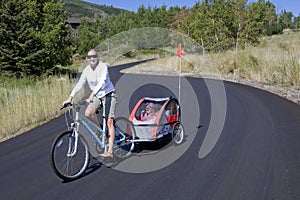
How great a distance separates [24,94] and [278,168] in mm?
8242

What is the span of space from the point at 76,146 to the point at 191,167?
177 cm

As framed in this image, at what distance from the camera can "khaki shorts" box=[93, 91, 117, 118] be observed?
5.22 metres

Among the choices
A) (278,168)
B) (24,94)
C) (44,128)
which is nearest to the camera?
(278,168)

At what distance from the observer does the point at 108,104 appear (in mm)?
5359

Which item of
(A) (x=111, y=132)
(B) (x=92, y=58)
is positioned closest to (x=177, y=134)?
(A) (x=111, y=132)

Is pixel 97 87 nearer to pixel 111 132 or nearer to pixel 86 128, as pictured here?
pixel 86 128

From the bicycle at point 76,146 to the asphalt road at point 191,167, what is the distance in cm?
18

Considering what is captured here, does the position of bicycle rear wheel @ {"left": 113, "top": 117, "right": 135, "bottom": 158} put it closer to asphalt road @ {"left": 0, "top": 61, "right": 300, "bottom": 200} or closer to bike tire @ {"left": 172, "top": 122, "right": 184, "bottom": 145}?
asphalt road @ {"left": 0, "top": 61, "right": 300, "bottom": 200}

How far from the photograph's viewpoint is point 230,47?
2708cm

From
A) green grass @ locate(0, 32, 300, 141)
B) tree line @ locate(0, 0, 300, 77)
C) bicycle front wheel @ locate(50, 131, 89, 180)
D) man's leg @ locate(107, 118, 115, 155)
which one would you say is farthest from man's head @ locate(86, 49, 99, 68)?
tree line @ locate(0, 0, 300, 77)

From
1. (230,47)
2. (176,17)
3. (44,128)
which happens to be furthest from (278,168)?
(176,17)

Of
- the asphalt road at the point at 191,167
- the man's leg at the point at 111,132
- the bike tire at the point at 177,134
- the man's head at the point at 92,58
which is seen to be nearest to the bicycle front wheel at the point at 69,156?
the asphalt road at the point at 191,167

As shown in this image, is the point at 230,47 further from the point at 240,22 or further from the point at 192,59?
the point at 192,59

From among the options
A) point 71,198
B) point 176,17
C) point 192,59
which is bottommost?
point 71,198
